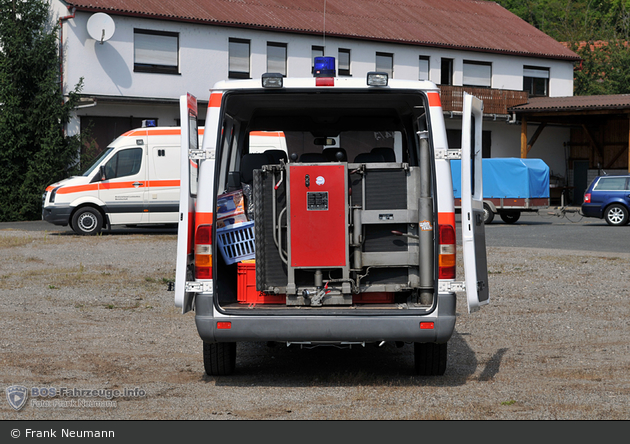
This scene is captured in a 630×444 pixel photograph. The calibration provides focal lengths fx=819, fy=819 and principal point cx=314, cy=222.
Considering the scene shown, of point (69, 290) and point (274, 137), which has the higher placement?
point (274, 137)

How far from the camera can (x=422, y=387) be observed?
6012mm

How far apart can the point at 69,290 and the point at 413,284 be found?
255 inches

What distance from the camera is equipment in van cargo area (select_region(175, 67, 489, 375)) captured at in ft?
18.8

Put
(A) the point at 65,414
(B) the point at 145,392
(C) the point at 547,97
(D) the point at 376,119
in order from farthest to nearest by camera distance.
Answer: (C) the point at 547,97 → (D) the point at 376,119 → (B) the point at 145,392 → (A) the point at 65,414

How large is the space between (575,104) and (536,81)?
17.2 ft

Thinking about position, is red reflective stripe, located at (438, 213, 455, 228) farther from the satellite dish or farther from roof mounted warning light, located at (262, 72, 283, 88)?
the satellite dish

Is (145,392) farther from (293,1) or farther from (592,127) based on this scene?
(592,127)

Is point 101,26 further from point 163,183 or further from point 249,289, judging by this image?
point 249,289

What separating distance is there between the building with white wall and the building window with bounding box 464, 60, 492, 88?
47 millimetres

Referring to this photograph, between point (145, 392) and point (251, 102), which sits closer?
point (145, 392)

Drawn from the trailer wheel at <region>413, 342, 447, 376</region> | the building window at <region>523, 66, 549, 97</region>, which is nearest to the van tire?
the building window at <region>523, 66, 549, 97</region>

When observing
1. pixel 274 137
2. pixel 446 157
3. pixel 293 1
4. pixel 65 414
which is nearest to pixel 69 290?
pixel 274 137

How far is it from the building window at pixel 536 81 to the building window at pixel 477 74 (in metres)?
2.28

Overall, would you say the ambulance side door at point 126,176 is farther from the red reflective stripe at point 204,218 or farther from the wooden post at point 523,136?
the wooden post at point 523,136
